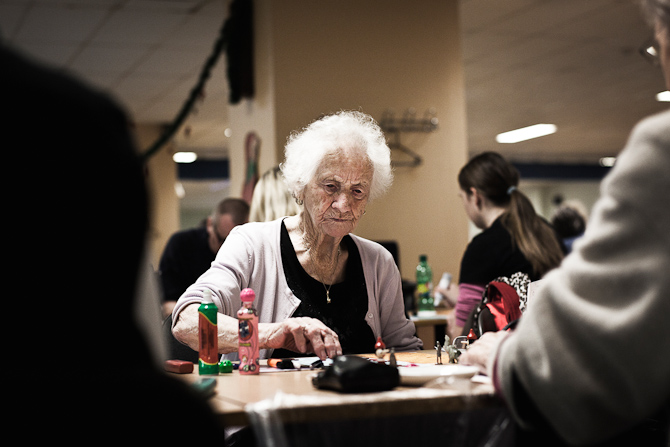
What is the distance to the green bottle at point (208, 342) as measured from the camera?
5.40ft

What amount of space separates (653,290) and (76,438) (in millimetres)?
768

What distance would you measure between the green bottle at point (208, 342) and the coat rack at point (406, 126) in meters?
3.66

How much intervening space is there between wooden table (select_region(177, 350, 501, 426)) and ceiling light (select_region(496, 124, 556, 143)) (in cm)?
1061

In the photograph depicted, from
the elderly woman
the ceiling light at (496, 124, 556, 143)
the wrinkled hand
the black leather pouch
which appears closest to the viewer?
the black leather pouch

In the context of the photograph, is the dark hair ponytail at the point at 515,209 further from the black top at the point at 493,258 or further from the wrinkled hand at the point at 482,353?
the wrinkled hand at the point at 482,353

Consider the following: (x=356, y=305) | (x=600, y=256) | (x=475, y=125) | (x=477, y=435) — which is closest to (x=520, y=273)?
(x=356, y=305)

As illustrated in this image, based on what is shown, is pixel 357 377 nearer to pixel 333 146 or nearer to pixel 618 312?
pixel 618 312

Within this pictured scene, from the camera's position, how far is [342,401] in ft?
3.84

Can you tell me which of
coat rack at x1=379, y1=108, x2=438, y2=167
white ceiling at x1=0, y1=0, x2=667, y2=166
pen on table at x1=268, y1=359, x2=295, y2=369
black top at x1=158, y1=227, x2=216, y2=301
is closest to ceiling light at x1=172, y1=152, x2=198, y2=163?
white ceiling at x1=0, y1=0, x2=667, y2=166

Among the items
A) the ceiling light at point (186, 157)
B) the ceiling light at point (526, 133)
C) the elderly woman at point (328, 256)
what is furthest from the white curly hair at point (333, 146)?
the ceiling light at point (186, 157)

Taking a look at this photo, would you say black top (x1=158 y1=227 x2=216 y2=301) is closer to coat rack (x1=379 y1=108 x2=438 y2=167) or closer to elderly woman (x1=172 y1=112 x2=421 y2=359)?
coat rack (x1=379 y1=108 x2=438 y2=167)

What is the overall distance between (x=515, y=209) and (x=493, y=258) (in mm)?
285

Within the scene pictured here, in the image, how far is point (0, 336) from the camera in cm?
73

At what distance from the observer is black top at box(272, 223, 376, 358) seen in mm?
2256
